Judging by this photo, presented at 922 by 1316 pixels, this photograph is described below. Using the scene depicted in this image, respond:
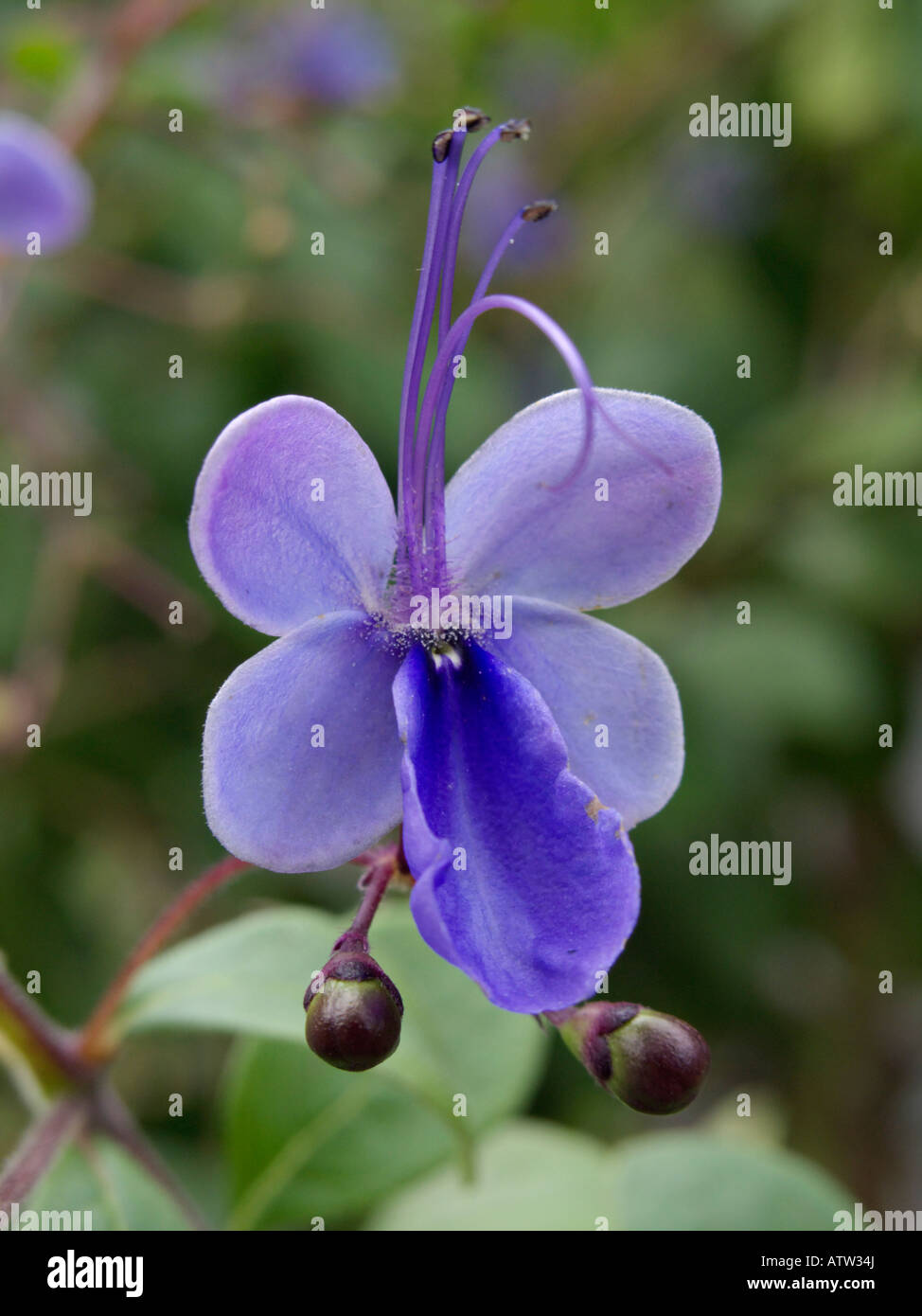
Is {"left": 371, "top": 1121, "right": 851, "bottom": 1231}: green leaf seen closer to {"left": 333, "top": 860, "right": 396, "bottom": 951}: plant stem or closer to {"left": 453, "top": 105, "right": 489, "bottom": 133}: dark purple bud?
{"left": 333, "top": 860, "right": 396, "bottom": 951}: plant stem

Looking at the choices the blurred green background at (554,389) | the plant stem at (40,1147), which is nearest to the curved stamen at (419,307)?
the plant stem at (40,1147)

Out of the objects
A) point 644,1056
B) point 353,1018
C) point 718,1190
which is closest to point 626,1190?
point 718,1190

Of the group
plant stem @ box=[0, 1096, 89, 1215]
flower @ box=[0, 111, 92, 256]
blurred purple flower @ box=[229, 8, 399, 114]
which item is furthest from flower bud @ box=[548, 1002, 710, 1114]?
blurred purple flower @ box=[229, 8, 399, 114]

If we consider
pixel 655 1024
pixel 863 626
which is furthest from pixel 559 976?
pixel 863 626

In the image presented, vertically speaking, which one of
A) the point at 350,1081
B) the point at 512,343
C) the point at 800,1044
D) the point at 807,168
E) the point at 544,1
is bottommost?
the point at 800,1044

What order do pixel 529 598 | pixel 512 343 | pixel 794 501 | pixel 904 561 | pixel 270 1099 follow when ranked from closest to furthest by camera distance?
pixel 529 598
pixel 270 1099
pixel 904 561
pixel 794 501
pixel 512 343

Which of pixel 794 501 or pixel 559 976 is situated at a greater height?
pixel 794 501
